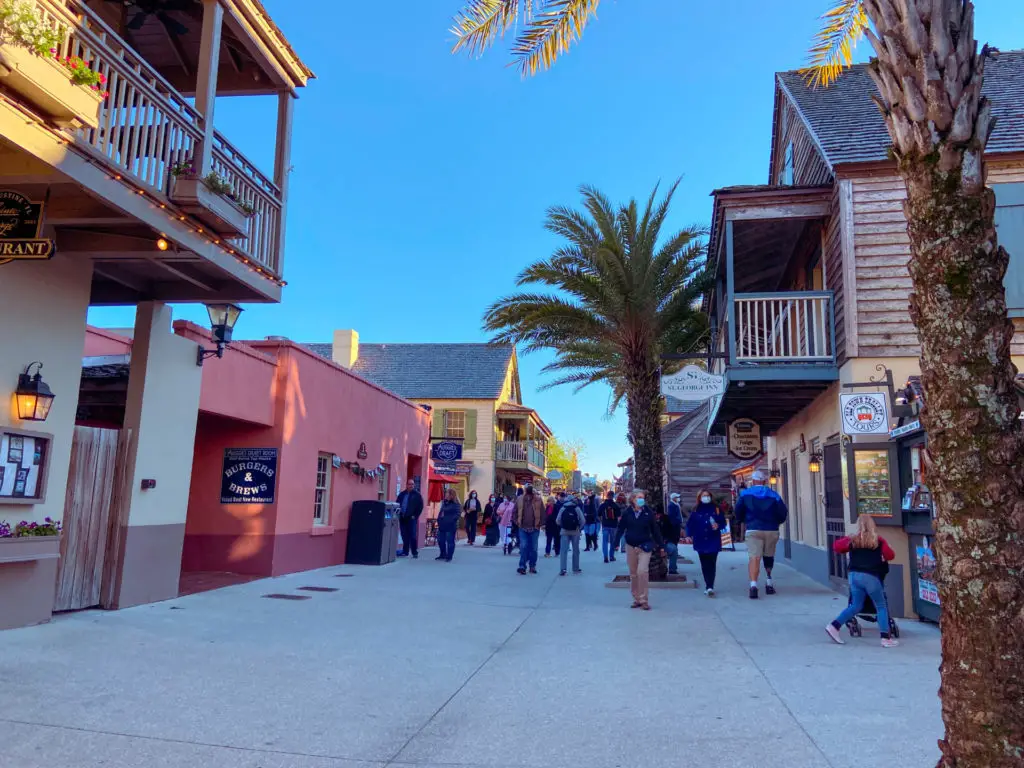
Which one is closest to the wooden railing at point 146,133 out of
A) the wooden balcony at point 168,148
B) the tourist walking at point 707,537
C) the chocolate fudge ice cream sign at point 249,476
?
the wooden balcony at point 168,148

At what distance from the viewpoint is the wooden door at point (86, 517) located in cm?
841

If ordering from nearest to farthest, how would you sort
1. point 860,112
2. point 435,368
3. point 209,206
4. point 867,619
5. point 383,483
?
point 209,206 < point 867,619 < point 860,112 < point 383,483 < point 435,368

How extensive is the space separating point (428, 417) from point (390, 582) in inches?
391

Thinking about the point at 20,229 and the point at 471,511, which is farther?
the point at 471,511

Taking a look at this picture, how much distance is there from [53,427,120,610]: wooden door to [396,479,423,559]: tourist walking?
8.30 m

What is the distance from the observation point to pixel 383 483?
18.3m

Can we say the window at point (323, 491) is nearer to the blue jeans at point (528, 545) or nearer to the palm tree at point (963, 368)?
the blue jeans at point (528, 545)

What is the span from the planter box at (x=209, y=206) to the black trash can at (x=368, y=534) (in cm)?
810

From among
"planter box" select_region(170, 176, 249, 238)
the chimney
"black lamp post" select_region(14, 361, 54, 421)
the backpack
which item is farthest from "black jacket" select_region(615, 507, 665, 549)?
the chimney

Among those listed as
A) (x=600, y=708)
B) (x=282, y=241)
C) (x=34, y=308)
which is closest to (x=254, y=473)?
(x=282, y=241)

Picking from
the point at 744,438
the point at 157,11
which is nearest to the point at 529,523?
the point at 744,438

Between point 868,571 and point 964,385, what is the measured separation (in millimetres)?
5435

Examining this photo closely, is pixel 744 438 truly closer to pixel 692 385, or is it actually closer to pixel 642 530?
pixel 692 385

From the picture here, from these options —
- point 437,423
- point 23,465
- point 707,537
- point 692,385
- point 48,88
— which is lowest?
point 707,537
